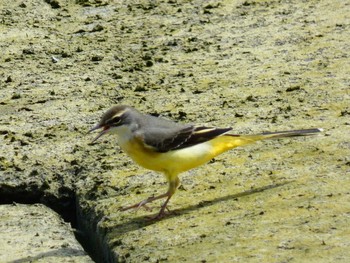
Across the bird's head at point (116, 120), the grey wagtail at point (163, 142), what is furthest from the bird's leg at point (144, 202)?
the bird's head at point (116, 120)

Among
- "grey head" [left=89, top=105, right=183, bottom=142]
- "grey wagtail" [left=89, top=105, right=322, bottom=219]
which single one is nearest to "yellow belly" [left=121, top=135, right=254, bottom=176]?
"grey wagtail" [left=89, top=105, right=322, bottom=219]

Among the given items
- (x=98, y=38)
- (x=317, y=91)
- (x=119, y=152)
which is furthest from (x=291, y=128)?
(x=98, y=38)

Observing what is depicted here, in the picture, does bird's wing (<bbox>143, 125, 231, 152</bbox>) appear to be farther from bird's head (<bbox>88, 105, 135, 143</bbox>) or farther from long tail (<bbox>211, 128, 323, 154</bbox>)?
bird's head (<bbox>88, 105, 135, 143</bbox>)

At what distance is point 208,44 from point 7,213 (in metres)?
3.53

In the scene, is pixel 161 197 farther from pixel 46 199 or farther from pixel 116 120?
pixel 46 199

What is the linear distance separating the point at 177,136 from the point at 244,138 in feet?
1.84

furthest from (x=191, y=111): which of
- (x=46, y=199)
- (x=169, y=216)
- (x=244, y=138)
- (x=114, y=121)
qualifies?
(x=169, y=216)

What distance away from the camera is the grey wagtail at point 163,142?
24.7 feet

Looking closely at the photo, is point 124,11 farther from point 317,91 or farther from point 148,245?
point 148,245

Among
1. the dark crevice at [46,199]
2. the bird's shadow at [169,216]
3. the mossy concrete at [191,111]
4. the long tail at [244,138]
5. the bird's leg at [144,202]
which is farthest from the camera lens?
the dark crevice at [46,199]

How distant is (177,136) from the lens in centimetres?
770

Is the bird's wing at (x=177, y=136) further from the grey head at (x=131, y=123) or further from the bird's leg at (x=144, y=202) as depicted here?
the bird's leg at (x=144, y=202)

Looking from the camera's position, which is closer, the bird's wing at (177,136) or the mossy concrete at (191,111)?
the mossy concrete at (191,111)

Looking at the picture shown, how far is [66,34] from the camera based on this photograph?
1132 centimetres
